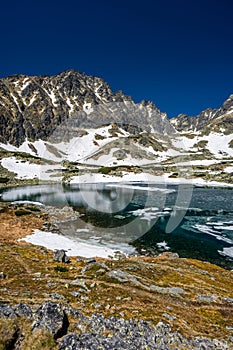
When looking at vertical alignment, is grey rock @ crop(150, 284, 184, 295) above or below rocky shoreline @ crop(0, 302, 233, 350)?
below

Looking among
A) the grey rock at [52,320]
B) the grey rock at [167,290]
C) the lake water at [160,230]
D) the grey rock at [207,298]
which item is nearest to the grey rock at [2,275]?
the grey rock at [52,320]

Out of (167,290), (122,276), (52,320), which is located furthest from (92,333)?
(167,290)

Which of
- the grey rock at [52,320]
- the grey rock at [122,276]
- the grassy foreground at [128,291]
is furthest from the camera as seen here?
the grey rock at [122,276]

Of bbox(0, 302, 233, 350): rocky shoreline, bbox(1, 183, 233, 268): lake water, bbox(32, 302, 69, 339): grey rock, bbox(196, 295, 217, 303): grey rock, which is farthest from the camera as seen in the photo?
A: bbox(1, 183, 233, 268): lake water

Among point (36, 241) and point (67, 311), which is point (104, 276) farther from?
point (36, 241)

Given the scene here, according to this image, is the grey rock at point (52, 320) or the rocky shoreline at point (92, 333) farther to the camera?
the grey rock at point (52, 320)

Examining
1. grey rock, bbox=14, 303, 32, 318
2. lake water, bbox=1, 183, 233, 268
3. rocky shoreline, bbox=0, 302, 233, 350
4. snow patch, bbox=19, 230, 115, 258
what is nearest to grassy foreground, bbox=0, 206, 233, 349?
rocky shoreline, bbox=0, 302, 233, 350

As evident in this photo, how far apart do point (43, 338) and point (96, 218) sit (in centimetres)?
4108

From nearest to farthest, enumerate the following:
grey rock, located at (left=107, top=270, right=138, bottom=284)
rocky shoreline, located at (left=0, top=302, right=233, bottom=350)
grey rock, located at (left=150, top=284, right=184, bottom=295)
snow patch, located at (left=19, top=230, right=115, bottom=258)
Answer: rocky shoreline, located at (left=0, top=302, right=233, bottom=350)
grey rock, located at (left=150, top=284, right=184, bottom=295)
grey rock, located at (left=107, top=270, right=138, bottom=284)
snow patch, located at (left=19, top=230, right=115, bottom=258)

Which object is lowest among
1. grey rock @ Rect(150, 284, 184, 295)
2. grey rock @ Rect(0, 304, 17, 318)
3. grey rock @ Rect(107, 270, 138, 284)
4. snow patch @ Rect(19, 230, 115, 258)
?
snow patch @ Rect(19, 230, 115, 258)

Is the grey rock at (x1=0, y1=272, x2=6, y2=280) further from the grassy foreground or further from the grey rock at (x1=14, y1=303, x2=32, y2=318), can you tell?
the grey rock at (x1=14, y1=303, x2=32, y2=318)

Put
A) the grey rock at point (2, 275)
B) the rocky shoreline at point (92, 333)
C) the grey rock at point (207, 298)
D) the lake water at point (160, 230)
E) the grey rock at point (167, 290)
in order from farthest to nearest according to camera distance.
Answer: the lake water at point (160, 230) → the grey rock at point (167, 290) → the grey rock at point (2, 275) → the grey rock at point (207, 298) → the rocky shoreline at point (92, 333)

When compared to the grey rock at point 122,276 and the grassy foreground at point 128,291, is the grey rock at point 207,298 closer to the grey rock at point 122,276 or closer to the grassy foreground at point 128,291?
the grassy foreground at point 128,291

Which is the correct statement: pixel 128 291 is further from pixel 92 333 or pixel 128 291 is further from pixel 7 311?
pixel 7 311
